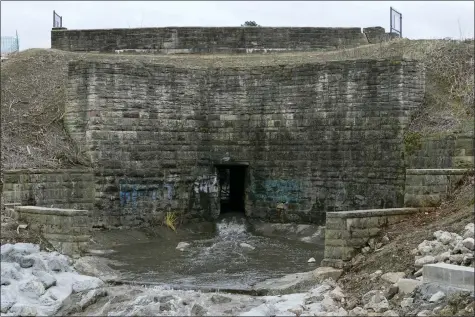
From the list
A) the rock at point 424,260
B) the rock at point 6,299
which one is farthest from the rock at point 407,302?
the rock at point 6,299

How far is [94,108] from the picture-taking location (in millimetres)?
15281

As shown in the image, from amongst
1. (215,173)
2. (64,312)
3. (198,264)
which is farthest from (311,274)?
(215,173)

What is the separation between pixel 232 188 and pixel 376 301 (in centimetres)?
946

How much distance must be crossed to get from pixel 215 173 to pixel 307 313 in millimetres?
7942

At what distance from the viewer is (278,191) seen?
1611cm

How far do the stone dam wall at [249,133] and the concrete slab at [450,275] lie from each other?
5669 millimetres

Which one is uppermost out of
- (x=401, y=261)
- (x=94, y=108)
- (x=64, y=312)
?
(x=94, y=108)

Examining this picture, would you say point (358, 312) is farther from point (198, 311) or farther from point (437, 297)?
point (198, 311)

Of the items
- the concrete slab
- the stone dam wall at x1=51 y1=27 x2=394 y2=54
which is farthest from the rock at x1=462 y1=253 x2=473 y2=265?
the stone dam wall at x1=51 y1=27 x2=394 y2=54

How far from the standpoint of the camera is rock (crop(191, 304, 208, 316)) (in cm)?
916

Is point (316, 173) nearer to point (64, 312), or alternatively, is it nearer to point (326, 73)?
point (326, 73)

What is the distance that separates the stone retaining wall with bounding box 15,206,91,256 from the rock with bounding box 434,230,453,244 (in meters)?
6.42

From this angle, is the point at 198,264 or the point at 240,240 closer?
the point at 198,264

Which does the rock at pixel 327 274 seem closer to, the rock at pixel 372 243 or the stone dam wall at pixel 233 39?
the rock at pixel 372 243
